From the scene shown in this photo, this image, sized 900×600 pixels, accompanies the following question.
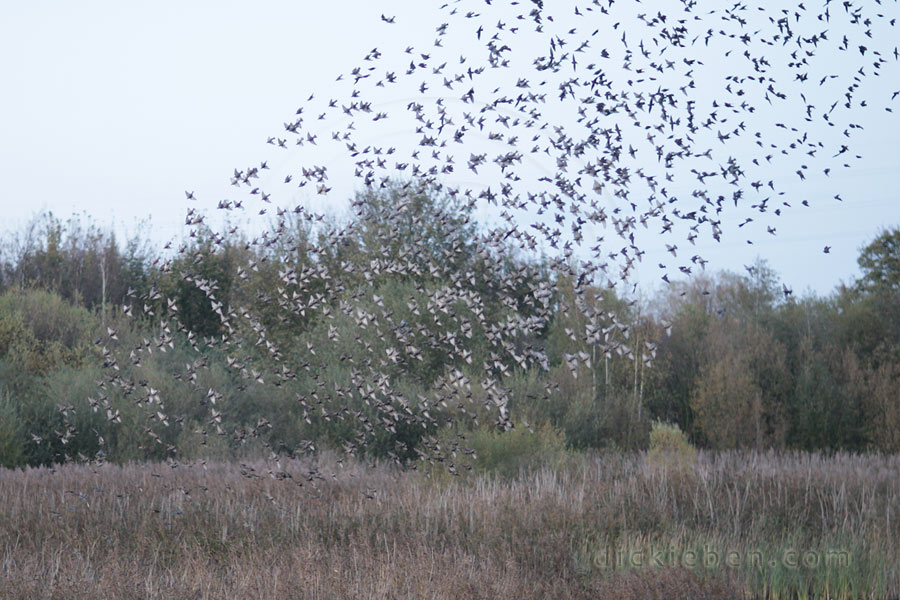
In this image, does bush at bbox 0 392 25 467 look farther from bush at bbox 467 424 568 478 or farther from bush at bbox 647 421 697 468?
bush at bbox 647 421 697 468

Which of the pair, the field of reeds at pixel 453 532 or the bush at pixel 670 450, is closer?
the field of reeds at pixel 453 532

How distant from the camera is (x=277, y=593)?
17.7 ft

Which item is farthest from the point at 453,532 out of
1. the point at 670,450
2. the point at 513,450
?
the point at 670,450

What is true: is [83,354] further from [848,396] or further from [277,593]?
[848,396]

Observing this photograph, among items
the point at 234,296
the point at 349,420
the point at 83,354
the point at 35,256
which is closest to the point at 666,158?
the point at 349,420

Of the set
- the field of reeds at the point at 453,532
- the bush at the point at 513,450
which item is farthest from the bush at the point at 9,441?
the bush at the point at 513,450

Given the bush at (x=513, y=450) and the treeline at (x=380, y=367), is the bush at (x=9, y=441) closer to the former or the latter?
the treeline at (x=380, y=367)

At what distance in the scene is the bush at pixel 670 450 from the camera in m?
11.5

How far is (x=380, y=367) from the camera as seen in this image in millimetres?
17875

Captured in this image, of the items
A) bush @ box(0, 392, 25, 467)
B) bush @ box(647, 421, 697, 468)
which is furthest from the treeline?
bush @ box(647, 421, 697, 468)

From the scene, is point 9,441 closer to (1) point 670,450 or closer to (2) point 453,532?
(2) point 453,532

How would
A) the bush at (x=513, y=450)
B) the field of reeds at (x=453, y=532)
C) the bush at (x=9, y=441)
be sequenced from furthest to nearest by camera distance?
the bush at (x=9, y=441), the bush at (x=513, y=450), the field of reeds at (x=453, y=532)

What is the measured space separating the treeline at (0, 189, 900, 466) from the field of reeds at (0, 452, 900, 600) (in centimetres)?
170

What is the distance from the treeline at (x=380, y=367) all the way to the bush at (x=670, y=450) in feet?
5.05
